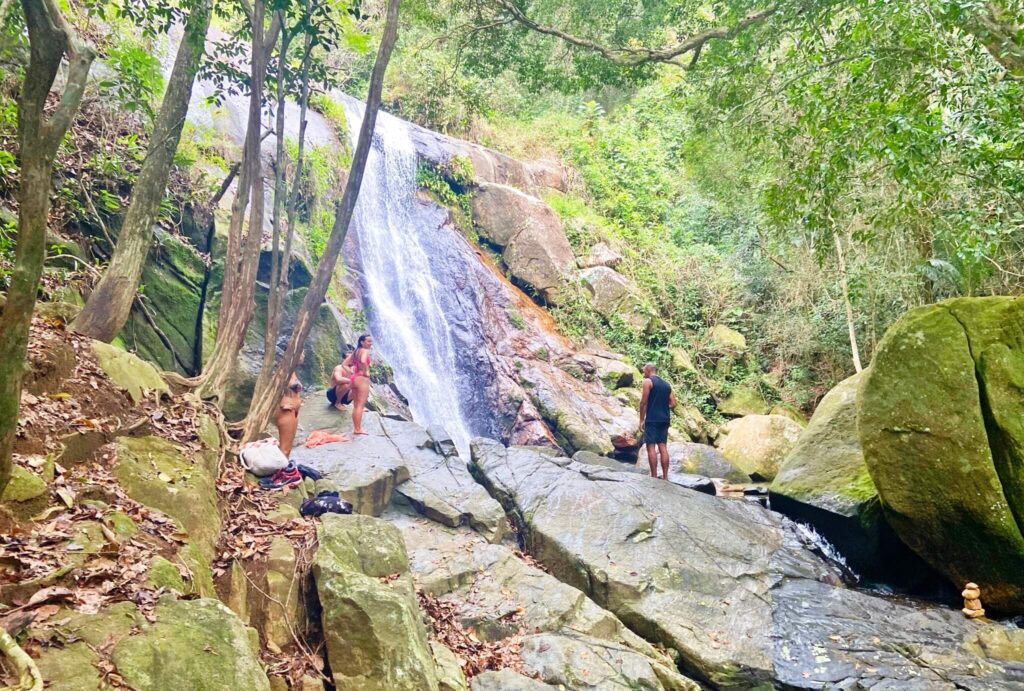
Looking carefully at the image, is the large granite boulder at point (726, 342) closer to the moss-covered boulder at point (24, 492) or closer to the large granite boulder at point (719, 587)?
the large granite boulder at point (719, 587)

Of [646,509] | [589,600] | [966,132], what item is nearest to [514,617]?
[589,600]

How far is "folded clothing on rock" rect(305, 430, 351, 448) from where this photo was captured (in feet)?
31.6

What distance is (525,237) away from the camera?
1912cm

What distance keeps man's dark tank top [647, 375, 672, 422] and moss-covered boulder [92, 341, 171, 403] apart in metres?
7.17

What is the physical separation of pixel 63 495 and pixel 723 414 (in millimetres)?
15987

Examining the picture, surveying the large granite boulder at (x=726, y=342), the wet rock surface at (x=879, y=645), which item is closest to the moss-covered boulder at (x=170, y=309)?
the wet rock surface at (x=879, y=645)

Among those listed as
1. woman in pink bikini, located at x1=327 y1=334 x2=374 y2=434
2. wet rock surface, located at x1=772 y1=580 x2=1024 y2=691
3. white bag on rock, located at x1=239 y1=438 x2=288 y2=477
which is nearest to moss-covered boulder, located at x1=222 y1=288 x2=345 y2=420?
woman in pink bikini, located at x1=327 y1=334 x2=374 y2=434

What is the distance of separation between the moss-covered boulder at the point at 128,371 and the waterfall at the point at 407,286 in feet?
23.6

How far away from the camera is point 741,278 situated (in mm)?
20594

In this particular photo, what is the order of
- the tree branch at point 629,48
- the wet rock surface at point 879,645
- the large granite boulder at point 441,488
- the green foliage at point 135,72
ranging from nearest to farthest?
the wet rock surface at point 879,645 → the green foliage at point 135,72 → the large granite boulder at point 441,488 → the tree branch at point 629,48

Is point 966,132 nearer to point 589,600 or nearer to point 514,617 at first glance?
point 589,600

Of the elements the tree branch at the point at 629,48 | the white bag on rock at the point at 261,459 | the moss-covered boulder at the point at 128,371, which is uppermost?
the tree branch at the point at 629,48

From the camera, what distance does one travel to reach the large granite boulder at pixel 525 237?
18703mm

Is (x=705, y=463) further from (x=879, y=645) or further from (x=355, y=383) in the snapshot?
(x=355, y=383)
